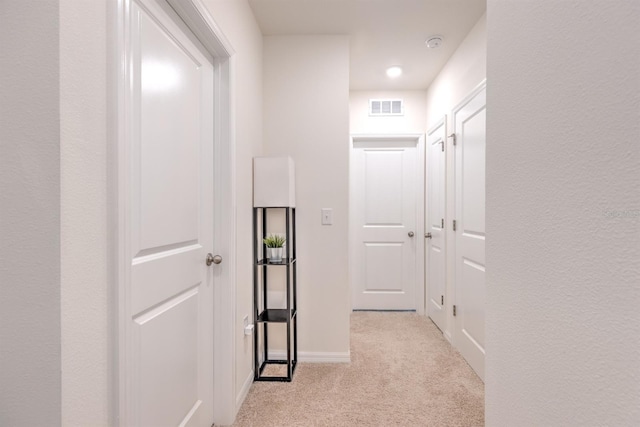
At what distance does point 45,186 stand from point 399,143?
11.6ft

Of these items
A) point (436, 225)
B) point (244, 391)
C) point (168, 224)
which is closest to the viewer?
point (168, 224)

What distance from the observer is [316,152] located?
101 inches

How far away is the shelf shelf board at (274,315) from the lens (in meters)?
2.27

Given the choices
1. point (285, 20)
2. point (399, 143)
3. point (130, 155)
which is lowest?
point (130, 155)

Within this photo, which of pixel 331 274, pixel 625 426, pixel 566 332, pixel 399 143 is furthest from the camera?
pixel 399 143

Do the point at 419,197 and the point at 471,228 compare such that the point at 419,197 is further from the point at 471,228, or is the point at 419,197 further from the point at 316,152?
the point at 316,152

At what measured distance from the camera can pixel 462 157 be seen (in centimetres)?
268

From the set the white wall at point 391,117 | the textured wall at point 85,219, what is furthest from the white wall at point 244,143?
the white wall at point 391,117

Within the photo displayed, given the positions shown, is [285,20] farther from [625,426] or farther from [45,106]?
[625,426]

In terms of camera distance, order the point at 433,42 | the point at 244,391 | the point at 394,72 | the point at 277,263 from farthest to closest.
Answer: the point at 394,72 < the point at 433,42 < the point at 277,263 < the point at 244,391

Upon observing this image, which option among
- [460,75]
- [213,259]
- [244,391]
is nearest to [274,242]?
[213,259]

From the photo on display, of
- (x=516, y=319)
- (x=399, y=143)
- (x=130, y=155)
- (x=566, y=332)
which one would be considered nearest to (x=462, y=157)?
(x=399, y=143)

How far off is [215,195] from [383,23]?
1.73 metres

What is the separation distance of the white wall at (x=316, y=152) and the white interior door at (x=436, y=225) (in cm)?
111
